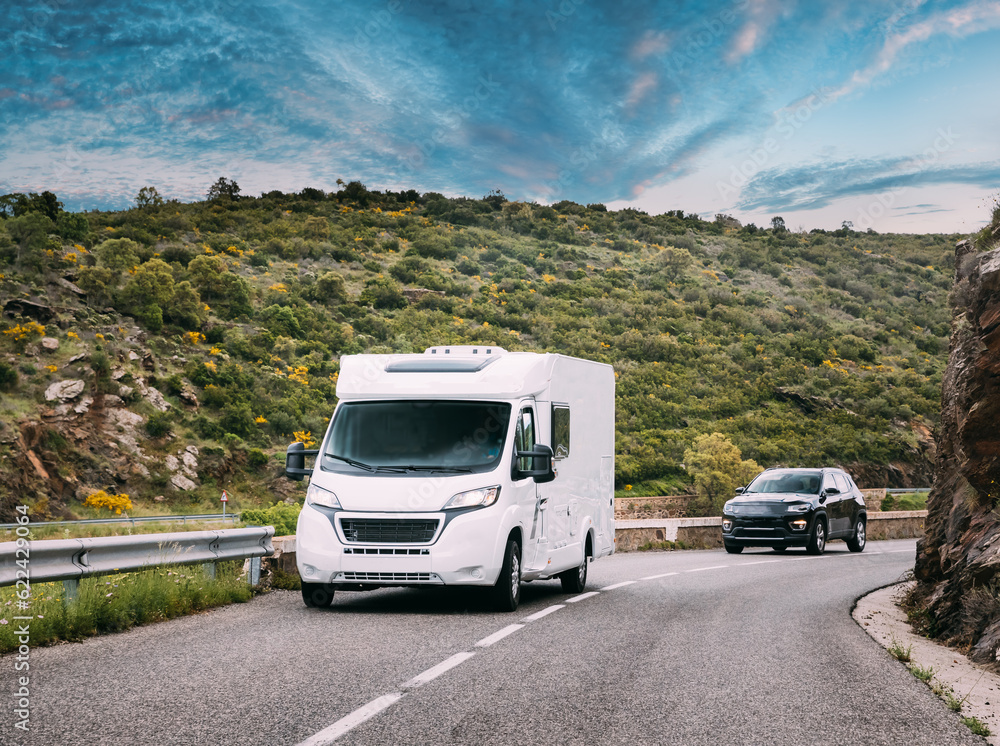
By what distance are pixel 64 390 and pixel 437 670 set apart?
37.6 metres

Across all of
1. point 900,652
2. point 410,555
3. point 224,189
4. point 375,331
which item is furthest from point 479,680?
point 224,189

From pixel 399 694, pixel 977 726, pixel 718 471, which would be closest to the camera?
pixel 977 726

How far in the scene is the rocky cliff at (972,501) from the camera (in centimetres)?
902

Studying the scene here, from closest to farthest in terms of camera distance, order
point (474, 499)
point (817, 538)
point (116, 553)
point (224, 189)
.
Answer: point (116, 553) → point (474, 499) → point (817, 538) → point (224, 189)

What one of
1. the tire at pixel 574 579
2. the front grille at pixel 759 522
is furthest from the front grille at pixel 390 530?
the front grille at pixel 759 522

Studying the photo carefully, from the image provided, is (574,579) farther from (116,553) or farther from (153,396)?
(153,396)

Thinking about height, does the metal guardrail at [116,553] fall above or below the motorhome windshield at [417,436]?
below

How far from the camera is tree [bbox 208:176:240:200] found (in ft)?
303

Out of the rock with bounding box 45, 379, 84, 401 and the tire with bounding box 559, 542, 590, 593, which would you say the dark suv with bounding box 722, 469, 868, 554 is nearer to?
the tire with bounding box 559, 542, 590, 593

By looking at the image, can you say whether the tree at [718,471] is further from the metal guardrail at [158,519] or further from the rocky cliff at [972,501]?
the rocky cliff at [972,501]

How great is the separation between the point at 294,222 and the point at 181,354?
33388 millimetres

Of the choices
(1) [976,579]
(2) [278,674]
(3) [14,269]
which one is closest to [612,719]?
(2) [278,674]

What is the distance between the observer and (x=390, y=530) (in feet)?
Result: 33.7

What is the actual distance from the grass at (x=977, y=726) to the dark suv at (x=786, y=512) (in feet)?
49.7
